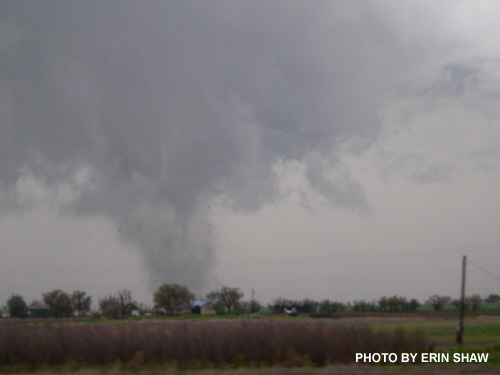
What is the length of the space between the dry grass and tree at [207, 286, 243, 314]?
80.2 meters

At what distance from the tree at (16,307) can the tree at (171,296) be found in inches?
920

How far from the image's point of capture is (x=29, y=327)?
34.9 metres

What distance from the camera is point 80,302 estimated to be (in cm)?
8319

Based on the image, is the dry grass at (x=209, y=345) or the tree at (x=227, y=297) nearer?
the dry grass at (x=209, y=345)

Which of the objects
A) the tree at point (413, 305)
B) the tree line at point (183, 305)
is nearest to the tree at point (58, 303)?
the tree line at point (183, 305)

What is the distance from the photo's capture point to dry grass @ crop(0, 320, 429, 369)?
29922 mm

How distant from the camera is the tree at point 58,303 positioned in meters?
76.9

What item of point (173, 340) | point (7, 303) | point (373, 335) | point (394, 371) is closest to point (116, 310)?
point (7, 303)

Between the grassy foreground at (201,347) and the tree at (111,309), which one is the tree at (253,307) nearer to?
the tree at (111,309)

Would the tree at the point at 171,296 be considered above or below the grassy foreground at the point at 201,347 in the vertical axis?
below

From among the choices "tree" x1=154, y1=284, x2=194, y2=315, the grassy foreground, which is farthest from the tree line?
the grassy foreground

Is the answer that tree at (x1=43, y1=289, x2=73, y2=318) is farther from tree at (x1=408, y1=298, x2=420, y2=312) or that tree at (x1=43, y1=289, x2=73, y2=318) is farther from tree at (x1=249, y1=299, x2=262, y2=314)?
tree at (x1=408, y1=298, x2=420, y2=312)

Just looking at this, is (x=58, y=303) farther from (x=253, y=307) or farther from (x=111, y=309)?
(x=253, y=307)

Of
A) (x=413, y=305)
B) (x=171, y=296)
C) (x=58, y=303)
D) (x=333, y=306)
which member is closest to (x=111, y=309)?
(x=58, y=303)
